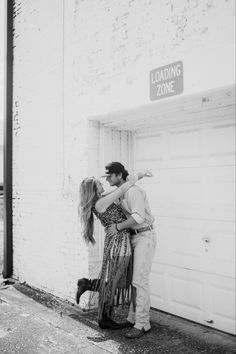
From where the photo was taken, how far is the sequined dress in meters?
4.53

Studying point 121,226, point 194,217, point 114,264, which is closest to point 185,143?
point 194,217

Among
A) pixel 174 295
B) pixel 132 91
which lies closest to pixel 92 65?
pixel 132 91

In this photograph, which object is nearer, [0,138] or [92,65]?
[92,65]

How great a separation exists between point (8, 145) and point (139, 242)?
359 cm

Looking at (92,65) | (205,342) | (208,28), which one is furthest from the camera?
(92,65)

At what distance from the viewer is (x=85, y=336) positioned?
14.5 ft

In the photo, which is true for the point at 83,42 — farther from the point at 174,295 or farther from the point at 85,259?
the point at 174,295

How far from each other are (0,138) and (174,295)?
2268 centimetres

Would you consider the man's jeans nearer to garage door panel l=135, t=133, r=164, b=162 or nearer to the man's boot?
the man's boot

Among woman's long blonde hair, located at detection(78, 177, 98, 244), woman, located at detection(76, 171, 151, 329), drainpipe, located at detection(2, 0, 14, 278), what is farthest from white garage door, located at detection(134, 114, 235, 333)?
drainpipe, located at detection(2, 0, 14, 278)

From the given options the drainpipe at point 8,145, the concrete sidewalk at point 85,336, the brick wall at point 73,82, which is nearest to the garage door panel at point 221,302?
the concrete sidewalk at point 85,336

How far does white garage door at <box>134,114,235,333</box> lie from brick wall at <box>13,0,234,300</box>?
0.77 metres

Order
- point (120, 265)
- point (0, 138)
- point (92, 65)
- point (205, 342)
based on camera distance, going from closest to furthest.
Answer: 1. point (205, 342)
2. point (120, 265)
3. point (92, 65)
4. point (0, 138)

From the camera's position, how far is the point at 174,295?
508cm
